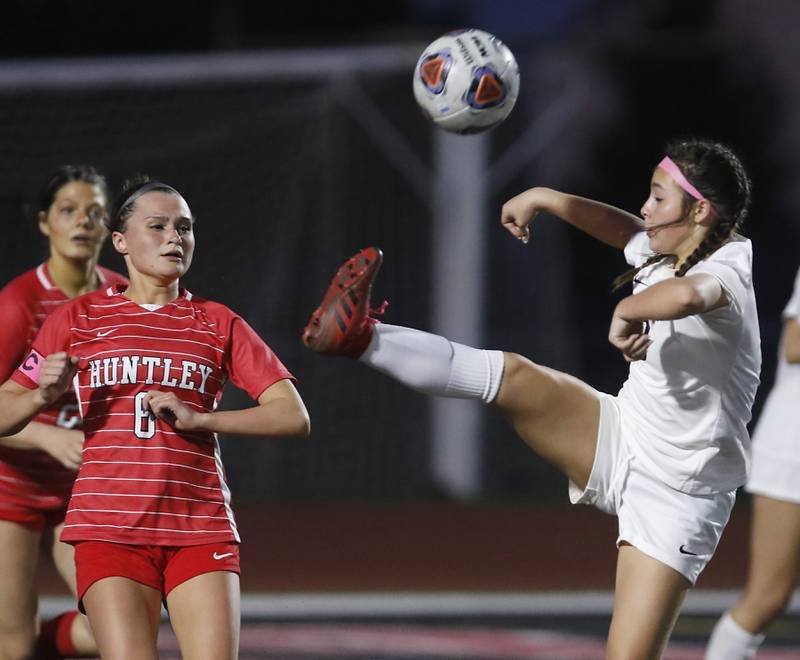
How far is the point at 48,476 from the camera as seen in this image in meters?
4.59

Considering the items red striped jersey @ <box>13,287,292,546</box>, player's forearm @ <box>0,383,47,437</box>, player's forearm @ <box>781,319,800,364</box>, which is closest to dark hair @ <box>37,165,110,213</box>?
red striped jersey @ <box>13,287,292,546</box>

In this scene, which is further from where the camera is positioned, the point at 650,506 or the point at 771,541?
the point at 771,541

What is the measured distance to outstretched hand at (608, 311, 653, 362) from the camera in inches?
140

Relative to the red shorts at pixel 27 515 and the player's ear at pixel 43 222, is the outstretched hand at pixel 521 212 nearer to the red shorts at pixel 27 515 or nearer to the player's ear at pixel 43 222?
the player's ear at pixel 43 222

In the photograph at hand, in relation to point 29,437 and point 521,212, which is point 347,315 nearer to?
point 521,212

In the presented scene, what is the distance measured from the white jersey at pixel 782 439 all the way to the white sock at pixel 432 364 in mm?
1373

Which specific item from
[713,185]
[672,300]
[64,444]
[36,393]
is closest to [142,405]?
[36,393]

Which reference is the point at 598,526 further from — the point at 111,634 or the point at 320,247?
the point at 111,634

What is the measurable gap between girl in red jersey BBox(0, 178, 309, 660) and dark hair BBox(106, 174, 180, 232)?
Answer: 11mm

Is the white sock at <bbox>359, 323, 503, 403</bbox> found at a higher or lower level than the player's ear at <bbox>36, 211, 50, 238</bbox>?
lower

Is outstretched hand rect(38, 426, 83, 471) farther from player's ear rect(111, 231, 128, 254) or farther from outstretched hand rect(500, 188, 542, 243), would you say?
outstretched hand rect(500, 188, 542, 243)

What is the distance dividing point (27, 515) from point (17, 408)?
1.03 meters

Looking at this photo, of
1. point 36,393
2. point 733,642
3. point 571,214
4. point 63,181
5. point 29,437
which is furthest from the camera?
point 733,642

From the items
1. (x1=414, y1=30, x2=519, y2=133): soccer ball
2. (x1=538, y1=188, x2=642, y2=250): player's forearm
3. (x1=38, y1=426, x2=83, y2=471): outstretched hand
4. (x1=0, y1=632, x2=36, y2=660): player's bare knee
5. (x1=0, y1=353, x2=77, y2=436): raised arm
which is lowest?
(x1=0, y1=632, x2=36, y2=660): player's bare knee
